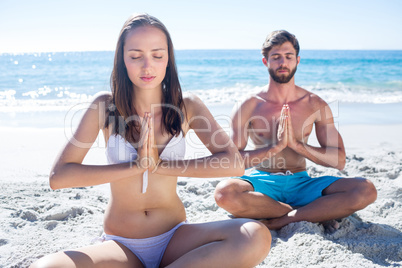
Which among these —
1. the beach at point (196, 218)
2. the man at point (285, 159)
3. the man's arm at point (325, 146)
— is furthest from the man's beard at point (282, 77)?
the beach at point (196, 218)

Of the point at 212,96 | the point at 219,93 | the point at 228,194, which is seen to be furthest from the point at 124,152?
the point at 219,93

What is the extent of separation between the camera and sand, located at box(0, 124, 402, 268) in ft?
8.89

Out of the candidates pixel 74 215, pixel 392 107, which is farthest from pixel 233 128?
pixel 392 107

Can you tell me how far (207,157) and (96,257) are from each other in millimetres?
824

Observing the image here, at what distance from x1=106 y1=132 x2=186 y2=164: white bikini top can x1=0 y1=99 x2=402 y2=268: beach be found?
0.52 meters

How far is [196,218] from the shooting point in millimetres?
3541

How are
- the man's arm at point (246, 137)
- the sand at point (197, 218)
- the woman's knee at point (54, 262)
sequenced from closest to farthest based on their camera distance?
the woman's knee at point (54, 262), the sand at point (197, 218), the man's arm at point (246, 137)

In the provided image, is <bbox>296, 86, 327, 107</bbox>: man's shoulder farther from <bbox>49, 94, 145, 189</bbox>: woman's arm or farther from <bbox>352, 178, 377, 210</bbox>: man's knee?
<bbox>49, 94, 145, 189</bbox>: woman's arm

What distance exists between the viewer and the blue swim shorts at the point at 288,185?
349cm

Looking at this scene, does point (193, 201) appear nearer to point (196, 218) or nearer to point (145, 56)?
point (196, 218)

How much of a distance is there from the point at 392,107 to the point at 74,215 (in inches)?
368

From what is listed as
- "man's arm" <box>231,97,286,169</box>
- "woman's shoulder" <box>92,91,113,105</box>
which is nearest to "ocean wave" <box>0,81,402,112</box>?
"man's arm" <box>231,97,286,169</box>

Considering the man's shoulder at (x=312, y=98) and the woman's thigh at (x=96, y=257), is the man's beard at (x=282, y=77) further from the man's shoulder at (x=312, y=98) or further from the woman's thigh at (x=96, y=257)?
the woman's thigh at (x=96, y=257)

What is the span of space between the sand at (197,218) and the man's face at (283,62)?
145cm
